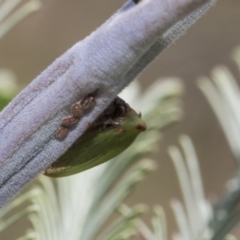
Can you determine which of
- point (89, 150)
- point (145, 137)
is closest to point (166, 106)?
point (145, 137)

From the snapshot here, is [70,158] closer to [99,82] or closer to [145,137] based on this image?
[99,82]

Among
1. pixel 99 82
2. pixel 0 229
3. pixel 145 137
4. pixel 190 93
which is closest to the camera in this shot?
pixel 99 82

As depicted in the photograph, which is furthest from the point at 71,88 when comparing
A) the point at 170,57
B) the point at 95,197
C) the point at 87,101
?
the point at 170,57

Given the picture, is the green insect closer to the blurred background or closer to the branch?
the branch

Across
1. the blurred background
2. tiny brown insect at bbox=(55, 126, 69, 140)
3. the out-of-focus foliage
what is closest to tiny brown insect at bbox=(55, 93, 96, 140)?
tiny brown insect at bbox=(55, 126, 69, 140)

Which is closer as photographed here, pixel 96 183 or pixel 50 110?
pixel 50 110

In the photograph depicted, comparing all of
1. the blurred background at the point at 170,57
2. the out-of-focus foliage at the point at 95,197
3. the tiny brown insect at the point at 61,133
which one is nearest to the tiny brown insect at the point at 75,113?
the tiny brown insect at the point at 61,133
